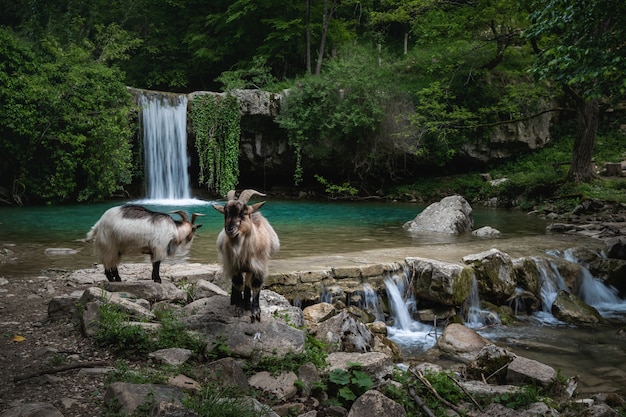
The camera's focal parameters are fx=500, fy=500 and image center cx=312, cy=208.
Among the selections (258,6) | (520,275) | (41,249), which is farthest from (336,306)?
(258,6)

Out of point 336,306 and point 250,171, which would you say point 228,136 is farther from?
point 336,306

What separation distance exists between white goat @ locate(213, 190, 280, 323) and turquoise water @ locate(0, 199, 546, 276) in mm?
3761

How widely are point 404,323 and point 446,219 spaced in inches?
246

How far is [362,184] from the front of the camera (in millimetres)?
22578

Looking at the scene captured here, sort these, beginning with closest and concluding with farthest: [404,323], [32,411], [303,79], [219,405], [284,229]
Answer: [32,411]
[219,405]
[404,323]
[284,229]
[303,79]

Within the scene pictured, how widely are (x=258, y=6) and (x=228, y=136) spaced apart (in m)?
7.48

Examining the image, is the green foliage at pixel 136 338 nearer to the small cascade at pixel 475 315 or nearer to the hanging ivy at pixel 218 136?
the small cascade at pixel 475 315

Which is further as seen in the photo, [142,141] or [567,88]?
[142,141]

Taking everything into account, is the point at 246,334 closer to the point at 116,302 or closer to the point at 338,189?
the point at 116,302

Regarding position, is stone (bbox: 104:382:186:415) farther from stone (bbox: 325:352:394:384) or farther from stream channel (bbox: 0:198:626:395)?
stream channel (bbox: 0:198:626:395)

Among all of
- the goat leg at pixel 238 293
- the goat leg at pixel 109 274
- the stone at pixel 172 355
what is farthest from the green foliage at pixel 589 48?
the goat leg at pixel 109 274

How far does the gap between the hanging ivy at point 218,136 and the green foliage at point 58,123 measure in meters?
3.09

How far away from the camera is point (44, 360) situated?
3.90 metres

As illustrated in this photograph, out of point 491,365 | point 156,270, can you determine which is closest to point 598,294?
point 491,365
